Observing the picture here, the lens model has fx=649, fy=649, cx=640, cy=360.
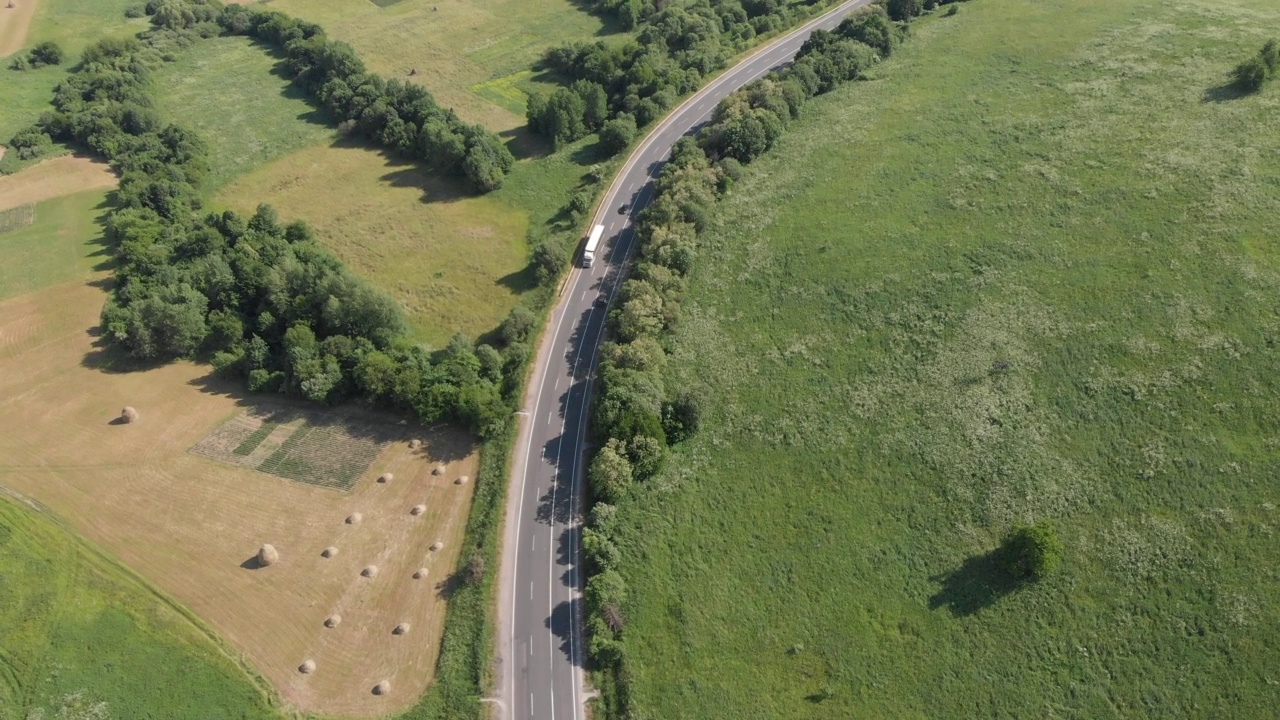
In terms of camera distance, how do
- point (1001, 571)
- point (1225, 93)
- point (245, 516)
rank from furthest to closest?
point (1225, 93)
point (245, 516)
point (1001, 571)

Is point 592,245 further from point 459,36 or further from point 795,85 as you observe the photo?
point 459,36

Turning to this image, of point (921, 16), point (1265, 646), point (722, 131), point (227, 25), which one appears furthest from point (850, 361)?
point (227, 25)

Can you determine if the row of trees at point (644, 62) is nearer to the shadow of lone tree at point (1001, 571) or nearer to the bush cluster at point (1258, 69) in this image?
the bush cluster at point (1258, 69)

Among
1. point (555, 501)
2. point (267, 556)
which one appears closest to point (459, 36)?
point (555, 501)

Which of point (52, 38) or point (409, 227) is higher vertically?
point (52, 38)

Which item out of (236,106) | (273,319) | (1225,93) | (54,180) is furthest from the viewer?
(236,106)

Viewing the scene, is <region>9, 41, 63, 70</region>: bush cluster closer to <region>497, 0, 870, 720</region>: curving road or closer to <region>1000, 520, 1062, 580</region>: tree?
<region>497, 0, 870, 720</region>: curving road

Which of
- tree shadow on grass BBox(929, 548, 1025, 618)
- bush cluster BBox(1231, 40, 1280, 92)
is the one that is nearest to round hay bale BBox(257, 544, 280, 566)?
tree shadow on grass BBox(929, 548, 1025, 618)
